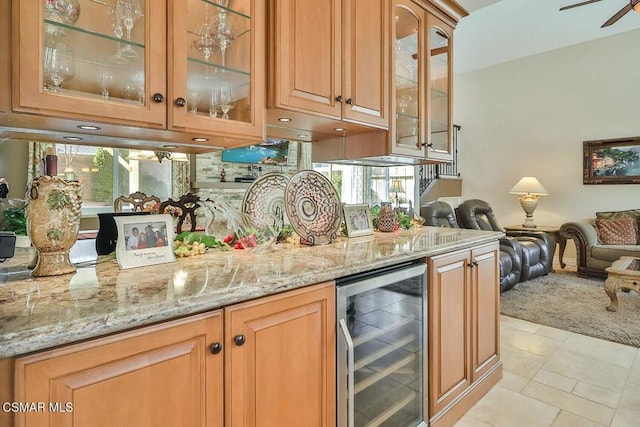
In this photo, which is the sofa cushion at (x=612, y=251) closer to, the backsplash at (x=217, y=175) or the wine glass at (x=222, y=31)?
the backsplash at (x=217, y=175)

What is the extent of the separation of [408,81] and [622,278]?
289 centimetres

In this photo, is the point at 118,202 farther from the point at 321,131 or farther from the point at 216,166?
the point at 216,166

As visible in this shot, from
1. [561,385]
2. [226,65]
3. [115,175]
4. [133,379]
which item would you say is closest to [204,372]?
[133,379]

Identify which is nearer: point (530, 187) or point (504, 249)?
point (504, 249)

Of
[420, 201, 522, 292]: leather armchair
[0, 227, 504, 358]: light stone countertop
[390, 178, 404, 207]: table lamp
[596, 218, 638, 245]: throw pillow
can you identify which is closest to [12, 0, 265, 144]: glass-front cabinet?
[0, 227, 504, 358]: light stone countertop

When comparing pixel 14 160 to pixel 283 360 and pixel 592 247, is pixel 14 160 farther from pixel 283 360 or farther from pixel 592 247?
A: pixel 592 247

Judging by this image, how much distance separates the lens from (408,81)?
7.07 ft

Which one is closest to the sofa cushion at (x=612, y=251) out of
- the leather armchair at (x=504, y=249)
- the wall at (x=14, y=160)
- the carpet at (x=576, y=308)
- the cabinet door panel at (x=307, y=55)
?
the carpet at (x=576, y=308)

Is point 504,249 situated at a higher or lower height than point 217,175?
lower

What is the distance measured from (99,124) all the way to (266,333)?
84 centimetres

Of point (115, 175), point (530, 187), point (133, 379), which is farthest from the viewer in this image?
point (530, 187)

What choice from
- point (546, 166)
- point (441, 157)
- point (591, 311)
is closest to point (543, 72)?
point (546, 166)

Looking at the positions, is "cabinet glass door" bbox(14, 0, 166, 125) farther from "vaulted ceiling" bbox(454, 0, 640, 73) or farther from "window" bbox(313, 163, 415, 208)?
"vaulted ceiling" bbox(454, 0, 640, 73)

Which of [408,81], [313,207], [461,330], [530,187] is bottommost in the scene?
[461,330]
